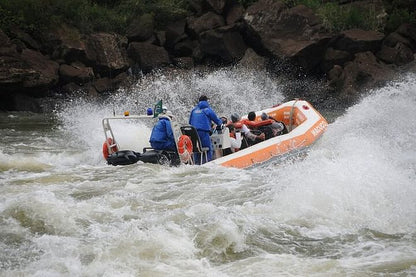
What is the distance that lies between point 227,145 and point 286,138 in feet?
3.99

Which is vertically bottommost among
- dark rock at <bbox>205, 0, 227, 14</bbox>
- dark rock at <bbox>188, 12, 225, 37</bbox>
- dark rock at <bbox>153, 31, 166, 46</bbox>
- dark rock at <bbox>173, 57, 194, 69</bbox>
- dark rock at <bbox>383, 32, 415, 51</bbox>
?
dark rock at <bbox>383, 32, 415, 51</bbox>

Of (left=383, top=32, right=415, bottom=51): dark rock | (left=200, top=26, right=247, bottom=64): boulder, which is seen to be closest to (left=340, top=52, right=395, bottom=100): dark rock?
(left=383, top=32, right=415, bottom=51): dark rock

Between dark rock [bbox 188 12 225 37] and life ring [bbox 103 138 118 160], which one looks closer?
life ring [bbox 103 138 118 160]

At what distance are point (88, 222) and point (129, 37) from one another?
20.8 meters

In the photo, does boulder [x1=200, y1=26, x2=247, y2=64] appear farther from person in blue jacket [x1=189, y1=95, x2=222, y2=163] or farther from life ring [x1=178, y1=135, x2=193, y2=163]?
life ring [x1=178, y1=135, x2=193, y2=163]

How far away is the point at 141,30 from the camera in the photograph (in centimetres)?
2659

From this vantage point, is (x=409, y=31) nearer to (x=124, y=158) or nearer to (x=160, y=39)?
(x=160, y=39)

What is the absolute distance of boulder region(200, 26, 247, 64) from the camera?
25.0 meters

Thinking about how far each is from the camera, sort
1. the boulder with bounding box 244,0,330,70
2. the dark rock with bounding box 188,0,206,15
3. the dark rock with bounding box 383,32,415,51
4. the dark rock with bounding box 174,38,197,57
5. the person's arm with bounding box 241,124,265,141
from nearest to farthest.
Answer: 1. the person's arm with bounding box 241,124,265,141
2. the boulder with bounding box 244,0,330,70
3. the dark rock with bounding box 383,32,415,51
4. the dark rock with bounding box 174,38,197,57
5. the dark rock with bounding box 188,0,206,15

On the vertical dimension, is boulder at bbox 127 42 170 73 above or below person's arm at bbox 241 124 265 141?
above

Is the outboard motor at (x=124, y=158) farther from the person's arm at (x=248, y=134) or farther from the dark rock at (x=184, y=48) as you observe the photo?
the dark rock at (x=184, y=48)

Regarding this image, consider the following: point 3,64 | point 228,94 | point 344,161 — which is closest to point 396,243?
point 344,161

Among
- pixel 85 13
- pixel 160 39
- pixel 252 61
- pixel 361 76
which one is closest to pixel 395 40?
pixel 361 76

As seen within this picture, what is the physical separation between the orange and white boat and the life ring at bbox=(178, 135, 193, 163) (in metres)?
0.48
